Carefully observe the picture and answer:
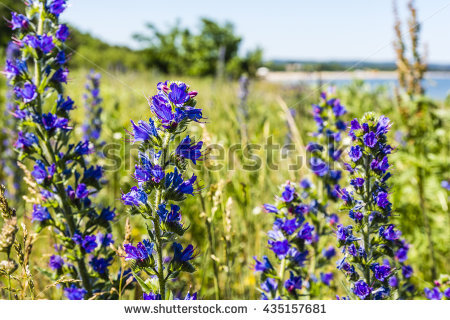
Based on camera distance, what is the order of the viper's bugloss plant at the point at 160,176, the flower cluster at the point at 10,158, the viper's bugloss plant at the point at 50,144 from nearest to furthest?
the viper's bugloss plant at the point at 160,176 < the viper's bugloss plant at the point at 50,144 < the flower cluster at the point at 10,158

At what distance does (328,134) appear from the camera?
2791 millimetres

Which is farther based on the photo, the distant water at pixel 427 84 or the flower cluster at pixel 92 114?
the flower cluster at pixel 92 114

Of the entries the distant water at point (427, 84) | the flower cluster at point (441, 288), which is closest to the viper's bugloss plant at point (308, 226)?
the flower cluster at point (441, 288)

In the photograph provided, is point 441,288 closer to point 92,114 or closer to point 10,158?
point 92,114

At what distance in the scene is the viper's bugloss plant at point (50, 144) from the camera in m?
1.81

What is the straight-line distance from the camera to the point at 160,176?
1345mm

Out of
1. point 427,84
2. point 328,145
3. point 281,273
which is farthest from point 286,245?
point 427,84

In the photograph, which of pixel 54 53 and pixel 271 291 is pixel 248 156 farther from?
pixel 54 53

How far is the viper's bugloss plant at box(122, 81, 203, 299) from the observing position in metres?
1.35

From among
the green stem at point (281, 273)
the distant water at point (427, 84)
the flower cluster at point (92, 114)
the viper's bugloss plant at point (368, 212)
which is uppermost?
the distant water at point (427, 84)

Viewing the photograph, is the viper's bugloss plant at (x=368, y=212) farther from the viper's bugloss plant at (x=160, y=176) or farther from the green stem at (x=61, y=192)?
the green stem at (x=61, y=192)

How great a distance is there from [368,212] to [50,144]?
165 cm

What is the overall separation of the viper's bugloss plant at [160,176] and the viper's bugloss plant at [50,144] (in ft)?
1.75
